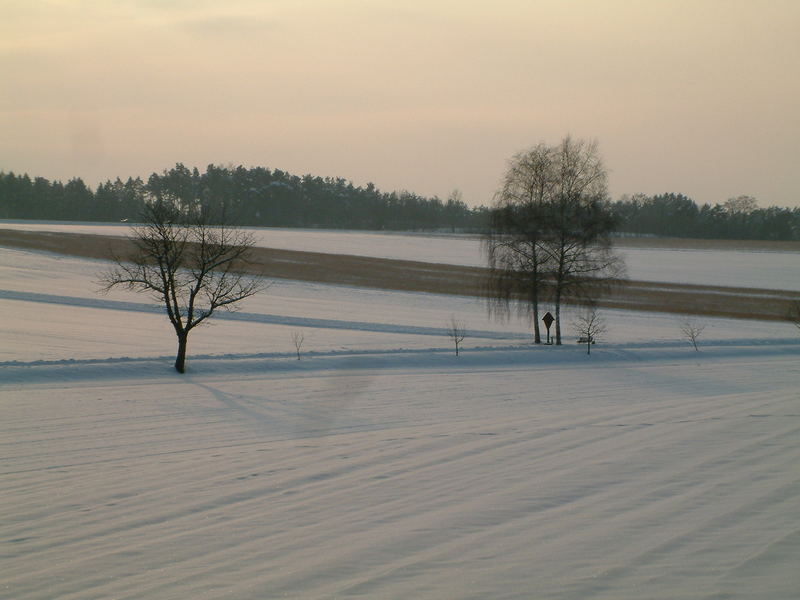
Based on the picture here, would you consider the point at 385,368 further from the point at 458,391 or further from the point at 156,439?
the point at 156,439

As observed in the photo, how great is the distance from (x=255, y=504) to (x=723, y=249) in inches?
4350

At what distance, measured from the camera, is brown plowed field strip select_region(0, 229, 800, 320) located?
4606 cm

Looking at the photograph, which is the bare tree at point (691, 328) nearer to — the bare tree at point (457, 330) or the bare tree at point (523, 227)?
the bare tree at point (523, 227)

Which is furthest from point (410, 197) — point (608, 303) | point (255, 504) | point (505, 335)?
point (255, 504)

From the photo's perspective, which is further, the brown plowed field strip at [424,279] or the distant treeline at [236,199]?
the distant treeline at [236,199]

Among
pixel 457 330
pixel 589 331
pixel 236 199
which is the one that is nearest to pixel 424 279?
pixel 457 330

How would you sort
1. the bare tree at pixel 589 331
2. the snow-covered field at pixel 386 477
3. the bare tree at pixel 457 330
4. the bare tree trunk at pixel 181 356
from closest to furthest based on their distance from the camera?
the snow-covered field at pixel 386 477, the bare tree trunk at pixel 181 356, the bare tree at pixel 589 331, the bare tree at pixel 457 330

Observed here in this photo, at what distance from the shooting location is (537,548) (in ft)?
23.6

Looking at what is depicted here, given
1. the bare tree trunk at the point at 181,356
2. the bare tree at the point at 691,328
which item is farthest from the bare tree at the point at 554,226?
the bare tree trunk at the point at 181,356

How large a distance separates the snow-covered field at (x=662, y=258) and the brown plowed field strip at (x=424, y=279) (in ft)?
16.5

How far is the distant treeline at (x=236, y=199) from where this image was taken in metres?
126

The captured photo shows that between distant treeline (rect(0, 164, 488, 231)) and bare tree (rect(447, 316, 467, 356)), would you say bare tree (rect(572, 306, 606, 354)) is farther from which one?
distant treeline (rect(0, 164, 488, 231))

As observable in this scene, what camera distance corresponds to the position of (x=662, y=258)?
86.4m

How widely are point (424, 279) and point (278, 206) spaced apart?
85.0 m
